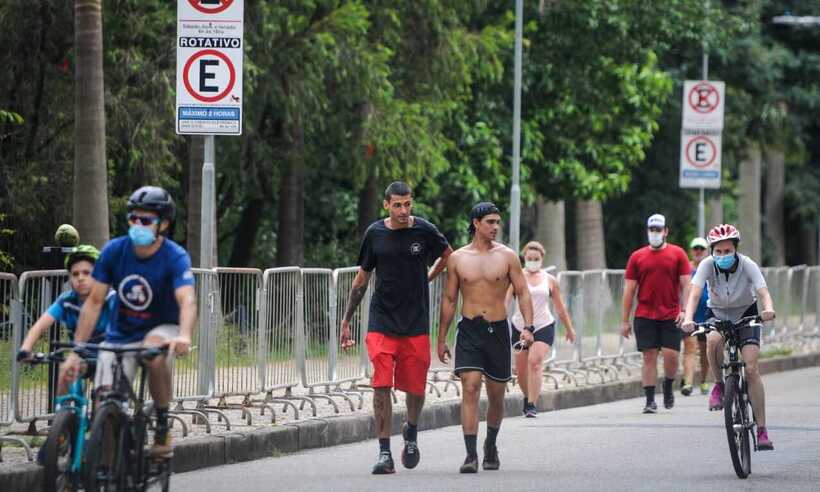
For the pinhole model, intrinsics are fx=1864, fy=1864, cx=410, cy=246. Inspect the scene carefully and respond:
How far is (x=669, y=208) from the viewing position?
4162cm

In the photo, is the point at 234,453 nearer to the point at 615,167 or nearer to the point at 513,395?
the point at 513,395

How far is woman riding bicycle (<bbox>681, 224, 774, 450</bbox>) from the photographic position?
13117 millimetres

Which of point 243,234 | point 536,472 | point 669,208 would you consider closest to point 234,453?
point 536,472

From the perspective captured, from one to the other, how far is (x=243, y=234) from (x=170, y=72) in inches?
312

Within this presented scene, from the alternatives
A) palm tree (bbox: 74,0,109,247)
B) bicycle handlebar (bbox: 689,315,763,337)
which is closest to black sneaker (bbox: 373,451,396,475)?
bicycle handlebar (bbox: 689,315,763,337)

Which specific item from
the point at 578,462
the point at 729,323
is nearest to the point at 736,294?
the point at 729,323

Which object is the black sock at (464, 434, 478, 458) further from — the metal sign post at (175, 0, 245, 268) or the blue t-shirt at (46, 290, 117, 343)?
the blue t-shirt at (46, 290, 117, 343)

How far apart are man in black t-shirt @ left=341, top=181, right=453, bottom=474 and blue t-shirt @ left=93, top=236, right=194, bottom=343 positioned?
3.40 metres

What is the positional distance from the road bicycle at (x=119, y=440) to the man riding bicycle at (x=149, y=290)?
4.4 inches

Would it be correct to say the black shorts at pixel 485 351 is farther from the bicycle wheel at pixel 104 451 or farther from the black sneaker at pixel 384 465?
the bicycle wheel at pixel 104 451

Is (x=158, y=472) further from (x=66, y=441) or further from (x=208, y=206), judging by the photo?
(x=208, y=206)

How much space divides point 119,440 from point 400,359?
4.09 metres

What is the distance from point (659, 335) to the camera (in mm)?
18859

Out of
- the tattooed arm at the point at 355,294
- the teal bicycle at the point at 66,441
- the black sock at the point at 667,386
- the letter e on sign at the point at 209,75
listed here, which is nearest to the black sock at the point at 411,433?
the tattooed arm at the point at 355,294
